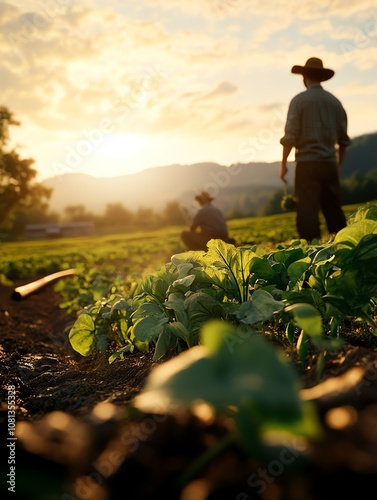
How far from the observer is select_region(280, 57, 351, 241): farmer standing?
7270 mm

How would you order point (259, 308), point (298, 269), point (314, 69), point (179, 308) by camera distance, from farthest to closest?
point (314, 69)
point (179, 308)
point (298, 269)
point (259, 308)

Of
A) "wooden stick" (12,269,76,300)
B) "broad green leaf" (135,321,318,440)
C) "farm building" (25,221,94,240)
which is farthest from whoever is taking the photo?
"farm building" (25,221,94,240)

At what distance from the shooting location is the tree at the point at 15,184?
47.7m

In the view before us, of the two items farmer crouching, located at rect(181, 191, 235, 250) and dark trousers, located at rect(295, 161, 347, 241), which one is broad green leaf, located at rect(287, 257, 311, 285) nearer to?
dark trousers, located at rect(295, 161, 347, 241)

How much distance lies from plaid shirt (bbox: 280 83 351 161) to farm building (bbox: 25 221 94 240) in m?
103

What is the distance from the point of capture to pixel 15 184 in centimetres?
5000

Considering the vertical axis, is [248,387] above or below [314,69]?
below

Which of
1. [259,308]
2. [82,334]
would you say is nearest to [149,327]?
[259,308]

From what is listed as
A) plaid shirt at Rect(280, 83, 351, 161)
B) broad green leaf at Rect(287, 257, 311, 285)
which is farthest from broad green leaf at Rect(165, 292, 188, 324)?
plaid shirt at Rect(280, 83, 351, 161)

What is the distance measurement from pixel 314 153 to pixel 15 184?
47.0 m

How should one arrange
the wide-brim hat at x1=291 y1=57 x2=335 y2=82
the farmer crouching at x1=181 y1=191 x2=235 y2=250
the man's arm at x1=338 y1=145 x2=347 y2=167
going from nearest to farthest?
the wide-brim hat at x1=291 y1=57 x2=335 y2=82, the man's arm at x1=338 y1=145 x2=347 y2=167, the farmer crouching at x1=181 y1=191 x2=235 y2=250

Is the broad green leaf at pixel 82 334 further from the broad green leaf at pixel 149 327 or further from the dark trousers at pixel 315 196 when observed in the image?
the dark trousers at pixel 315 196

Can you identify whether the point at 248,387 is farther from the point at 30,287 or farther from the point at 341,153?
the point at 341,153

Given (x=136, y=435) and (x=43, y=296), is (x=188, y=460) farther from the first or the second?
(x=43, y=296)
